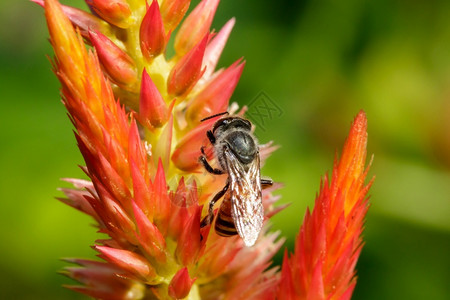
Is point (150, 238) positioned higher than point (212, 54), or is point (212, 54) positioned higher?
→ point (212, 54)

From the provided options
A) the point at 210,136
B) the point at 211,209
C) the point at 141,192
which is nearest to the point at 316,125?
the point at 210,136

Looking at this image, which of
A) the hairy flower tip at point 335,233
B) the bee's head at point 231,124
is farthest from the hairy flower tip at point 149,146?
the bee's head at point 231,124

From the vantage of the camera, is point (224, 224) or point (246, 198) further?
point (246, 198)

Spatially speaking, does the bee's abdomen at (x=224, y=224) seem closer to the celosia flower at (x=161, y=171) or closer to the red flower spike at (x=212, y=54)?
the celosia flower at (x=161, y=171)

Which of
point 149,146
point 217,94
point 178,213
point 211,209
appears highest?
point 217,94

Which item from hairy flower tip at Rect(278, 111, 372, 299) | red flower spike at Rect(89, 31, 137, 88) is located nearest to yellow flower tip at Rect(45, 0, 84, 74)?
red flower spike at Rect(89, 31, 137, 88)

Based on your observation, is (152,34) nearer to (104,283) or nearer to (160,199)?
(160,199)

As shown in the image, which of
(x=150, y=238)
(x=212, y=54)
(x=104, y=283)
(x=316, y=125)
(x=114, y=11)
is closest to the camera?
(x=150, y=238)

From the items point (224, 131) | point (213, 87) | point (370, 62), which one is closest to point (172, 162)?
point (213, 87)
